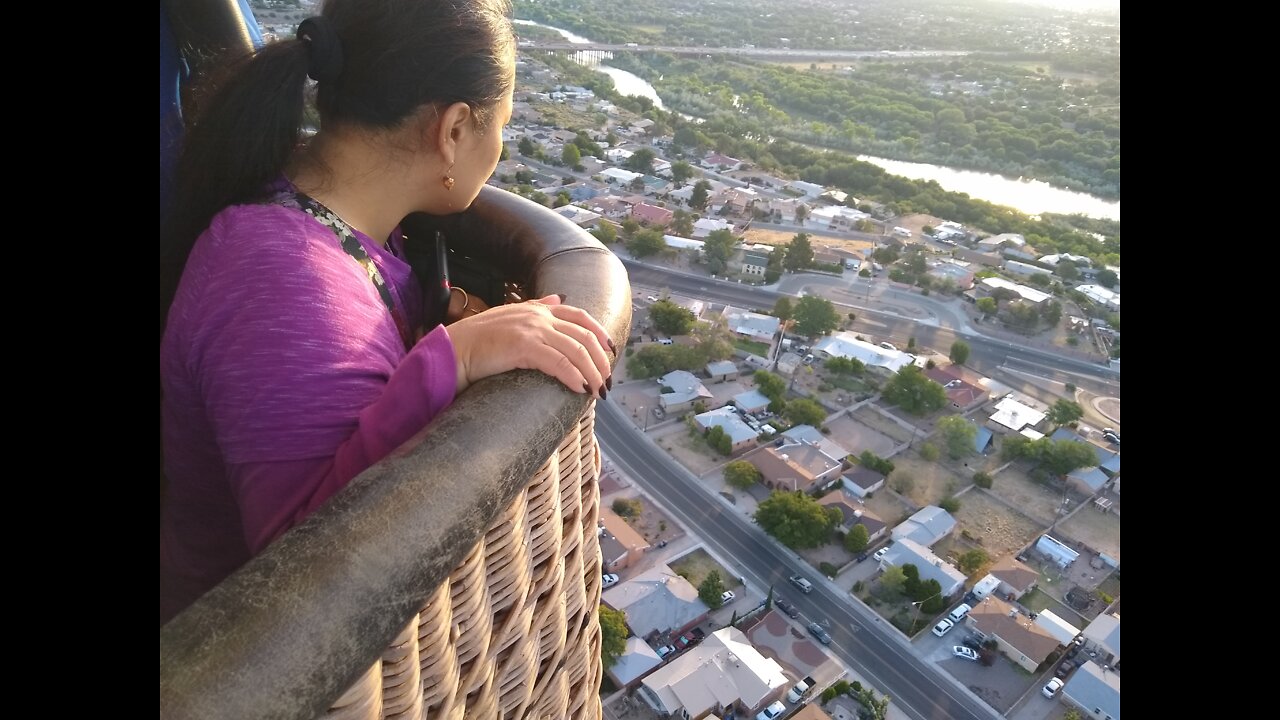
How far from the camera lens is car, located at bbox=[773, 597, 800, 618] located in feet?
13.5

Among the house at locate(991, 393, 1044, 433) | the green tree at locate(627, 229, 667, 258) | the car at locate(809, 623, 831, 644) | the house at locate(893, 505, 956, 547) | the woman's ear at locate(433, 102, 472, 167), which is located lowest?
the house at locate(991, 393, 1044, 433)

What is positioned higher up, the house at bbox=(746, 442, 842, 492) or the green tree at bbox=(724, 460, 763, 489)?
the green tree at bbox=(724, 460, 763, 489)

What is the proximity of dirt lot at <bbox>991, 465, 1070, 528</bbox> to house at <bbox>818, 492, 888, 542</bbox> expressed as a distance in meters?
1.00

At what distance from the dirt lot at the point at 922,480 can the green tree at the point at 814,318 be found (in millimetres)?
1542

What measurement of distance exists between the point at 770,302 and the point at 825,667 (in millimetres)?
4208

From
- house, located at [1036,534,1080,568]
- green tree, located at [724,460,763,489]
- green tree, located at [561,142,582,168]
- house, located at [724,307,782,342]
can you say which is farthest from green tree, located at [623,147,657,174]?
house, located at [1036,534,1080,568]

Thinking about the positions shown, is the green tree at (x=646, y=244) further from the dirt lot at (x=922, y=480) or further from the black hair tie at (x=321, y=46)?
the black hair tie at (x=321, y=46)

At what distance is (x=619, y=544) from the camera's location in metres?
4.36

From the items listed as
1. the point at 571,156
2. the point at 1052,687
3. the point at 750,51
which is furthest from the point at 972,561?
the point at 750,51

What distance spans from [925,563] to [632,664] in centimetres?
168

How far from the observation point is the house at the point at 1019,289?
7.75 meters

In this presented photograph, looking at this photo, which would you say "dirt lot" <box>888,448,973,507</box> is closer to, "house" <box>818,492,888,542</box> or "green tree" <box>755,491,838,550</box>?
"house" <box>818,492,888,542</box>

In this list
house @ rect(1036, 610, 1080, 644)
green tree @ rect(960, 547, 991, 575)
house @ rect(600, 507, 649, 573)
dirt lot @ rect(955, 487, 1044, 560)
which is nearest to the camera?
house @ rect(1036, 610, 1080, 644)

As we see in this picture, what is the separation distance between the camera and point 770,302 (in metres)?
7.61
